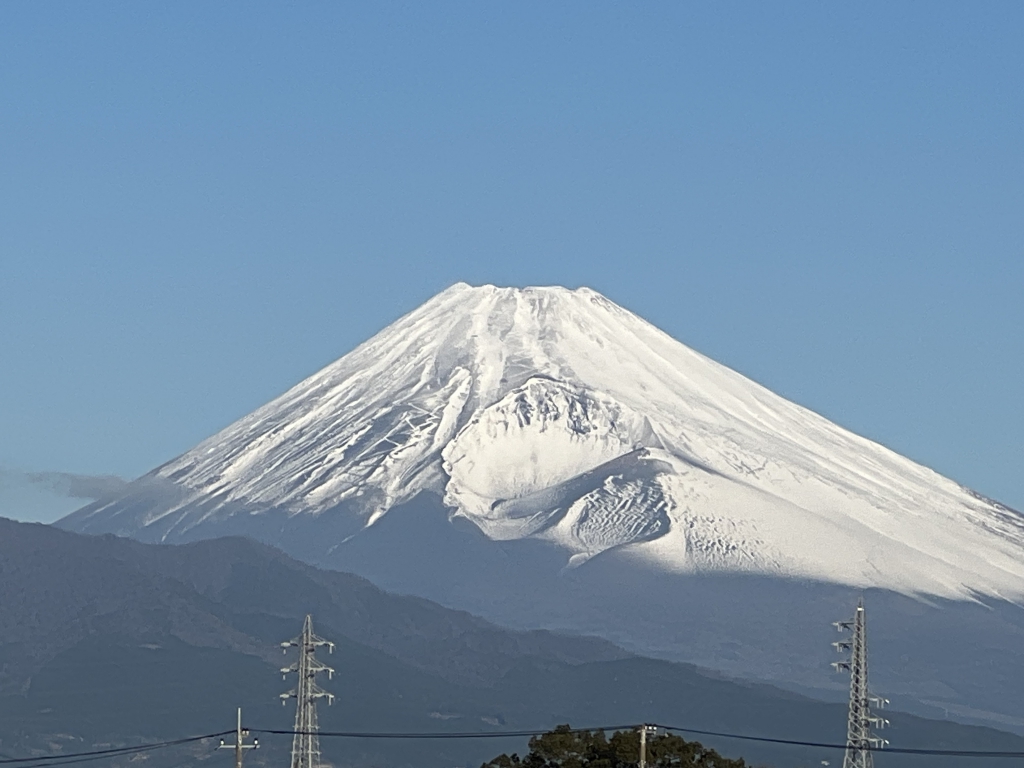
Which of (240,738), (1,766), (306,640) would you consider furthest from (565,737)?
(1,766)

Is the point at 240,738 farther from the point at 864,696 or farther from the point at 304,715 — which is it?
the point at 864,696

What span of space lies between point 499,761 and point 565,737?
97.1 inches

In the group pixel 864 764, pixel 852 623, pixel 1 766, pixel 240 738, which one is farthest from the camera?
pixel 1 766

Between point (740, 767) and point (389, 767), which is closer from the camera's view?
point (740, 767)

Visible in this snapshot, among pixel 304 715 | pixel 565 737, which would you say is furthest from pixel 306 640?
pixel 565 737

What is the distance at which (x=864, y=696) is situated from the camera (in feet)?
173

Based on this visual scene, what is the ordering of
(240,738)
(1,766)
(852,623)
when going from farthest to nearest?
(1,766) < (852,623) < (240,738)

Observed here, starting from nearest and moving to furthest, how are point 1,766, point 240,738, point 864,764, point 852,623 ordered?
point 240,738, point 864,764, point 852,623, point 1,766

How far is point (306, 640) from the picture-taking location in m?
55.3

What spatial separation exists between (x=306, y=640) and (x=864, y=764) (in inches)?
492

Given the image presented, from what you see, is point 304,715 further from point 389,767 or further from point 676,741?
point 389,767

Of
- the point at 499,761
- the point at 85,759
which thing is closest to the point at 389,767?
the point at 85,759

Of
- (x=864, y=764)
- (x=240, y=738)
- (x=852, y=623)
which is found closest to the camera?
(x=240, y=738)

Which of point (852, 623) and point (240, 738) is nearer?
point (240, 738)
